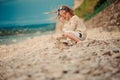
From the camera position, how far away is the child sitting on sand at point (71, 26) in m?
4.65

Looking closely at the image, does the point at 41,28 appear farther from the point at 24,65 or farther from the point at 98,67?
the point at 98,67

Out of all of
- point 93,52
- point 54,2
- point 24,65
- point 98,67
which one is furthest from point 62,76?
point 54,2

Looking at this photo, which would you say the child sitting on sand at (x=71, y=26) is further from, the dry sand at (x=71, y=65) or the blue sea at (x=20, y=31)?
the blue sea at (x=20, y=31)

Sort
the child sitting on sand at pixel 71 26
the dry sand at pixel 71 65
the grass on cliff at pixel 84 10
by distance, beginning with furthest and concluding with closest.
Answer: the grass on cliff at pixel 84 10 → the child sitting on sand at pixel 71 26 → the dry sand at pixel 71 65

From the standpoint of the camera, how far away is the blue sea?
19.7ft

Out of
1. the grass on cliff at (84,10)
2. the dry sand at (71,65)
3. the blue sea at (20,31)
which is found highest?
the grass on cliff at (84,10)

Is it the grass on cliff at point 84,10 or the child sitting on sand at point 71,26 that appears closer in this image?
the child sitting on sand at point 71,26

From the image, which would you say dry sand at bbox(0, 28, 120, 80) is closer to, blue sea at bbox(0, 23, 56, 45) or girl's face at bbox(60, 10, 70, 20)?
girl's face at bbox(60, 10, 70, 20)

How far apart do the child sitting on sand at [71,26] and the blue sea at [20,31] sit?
142cm

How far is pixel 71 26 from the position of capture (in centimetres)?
474

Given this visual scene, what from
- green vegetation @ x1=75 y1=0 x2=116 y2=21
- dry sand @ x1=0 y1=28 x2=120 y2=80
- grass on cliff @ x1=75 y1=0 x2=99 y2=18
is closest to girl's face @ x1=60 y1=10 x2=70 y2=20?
dry sand @ x1=0 y1=28 x2=120 y2=80

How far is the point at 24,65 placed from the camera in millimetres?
3723

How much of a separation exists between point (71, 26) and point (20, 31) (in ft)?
5.77

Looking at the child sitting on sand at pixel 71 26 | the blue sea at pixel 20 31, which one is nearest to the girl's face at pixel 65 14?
the child sitting on sand at pixel 71 26
